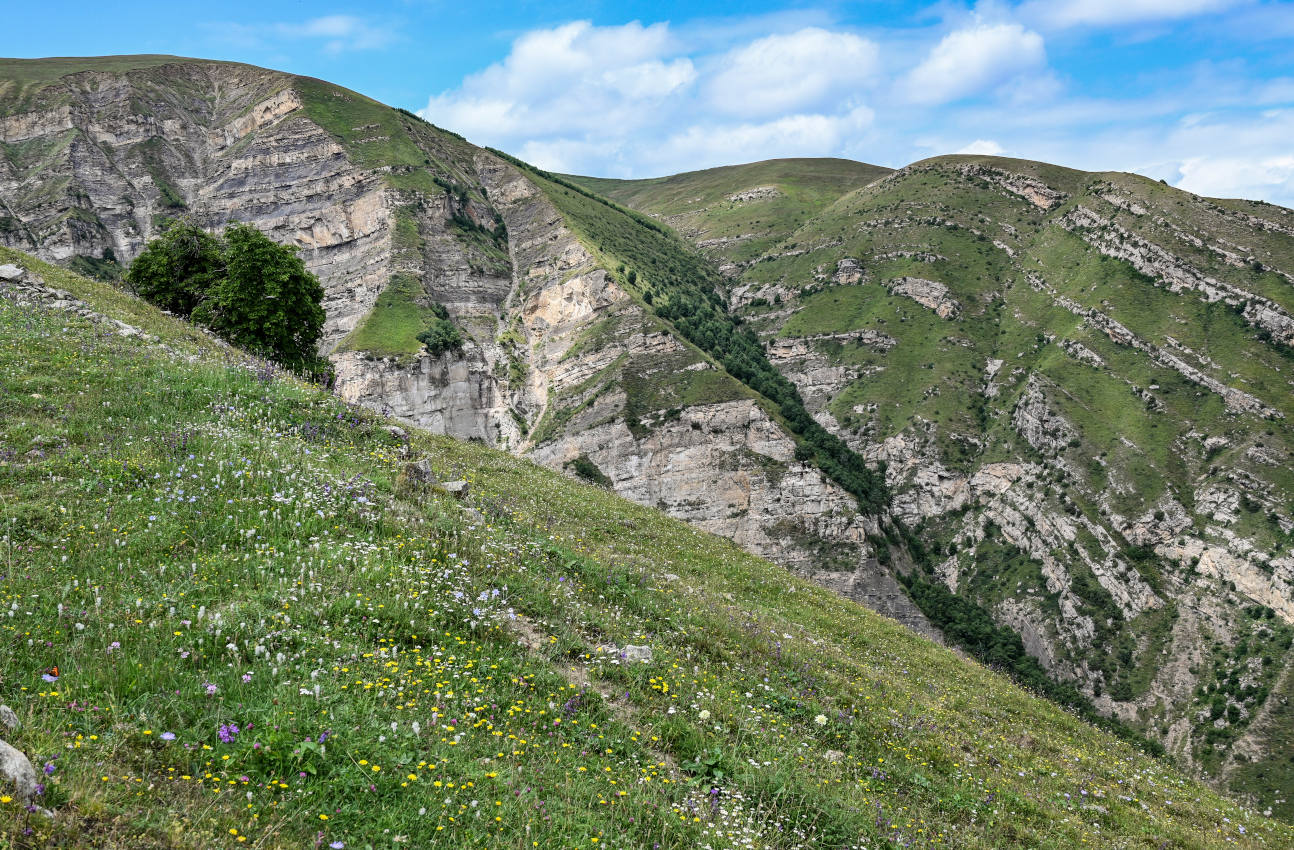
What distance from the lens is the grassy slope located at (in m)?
4.95

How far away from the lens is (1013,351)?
158m

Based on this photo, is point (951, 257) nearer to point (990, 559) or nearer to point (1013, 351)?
point (1013, 351)

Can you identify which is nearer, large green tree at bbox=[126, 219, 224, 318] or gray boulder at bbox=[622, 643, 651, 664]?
gray boulder at bbox=[622, 643, 651, 664]

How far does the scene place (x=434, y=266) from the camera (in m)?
140

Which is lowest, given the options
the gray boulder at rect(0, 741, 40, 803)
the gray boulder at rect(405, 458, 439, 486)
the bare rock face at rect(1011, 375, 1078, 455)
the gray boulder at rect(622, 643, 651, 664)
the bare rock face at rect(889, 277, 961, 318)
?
the gray boulder at rect(622, 643, 651, 664)

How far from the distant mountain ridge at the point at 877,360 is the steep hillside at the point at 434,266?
26.3 inches

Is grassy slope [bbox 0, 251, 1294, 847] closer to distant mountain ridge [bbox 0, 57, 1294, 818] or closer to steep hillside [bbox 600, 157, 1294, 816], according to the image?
distant mountain ridge [bbox 0, 57, 1294, 818]

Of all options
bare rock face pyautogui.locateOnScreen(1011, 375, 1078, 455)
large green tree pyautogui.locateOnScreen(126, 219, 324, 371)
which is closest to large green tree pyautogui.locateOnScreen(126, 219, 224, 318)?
large green tree pyautogui.locateOnScreen(126, 219, 324, 371)

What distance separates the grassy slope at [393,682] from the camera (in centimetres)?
495

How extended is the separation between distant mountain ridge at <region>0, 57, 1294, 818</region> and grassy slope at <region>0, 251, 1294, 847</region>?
95.7 meters

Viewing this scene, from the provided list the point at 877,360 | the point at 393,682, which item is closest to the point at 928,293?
the point at 877,360

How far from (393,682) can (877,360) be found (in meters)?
172

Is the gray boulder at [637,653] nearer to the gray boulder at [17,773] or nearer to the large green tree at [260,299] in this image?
the gray boulder at [17,773]

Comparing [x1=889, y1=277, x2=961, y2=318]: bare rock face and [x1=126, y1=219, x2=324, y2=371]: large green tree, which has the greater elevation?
[x1=889, y1=277, x2=961, y2=318]: bare rock face
